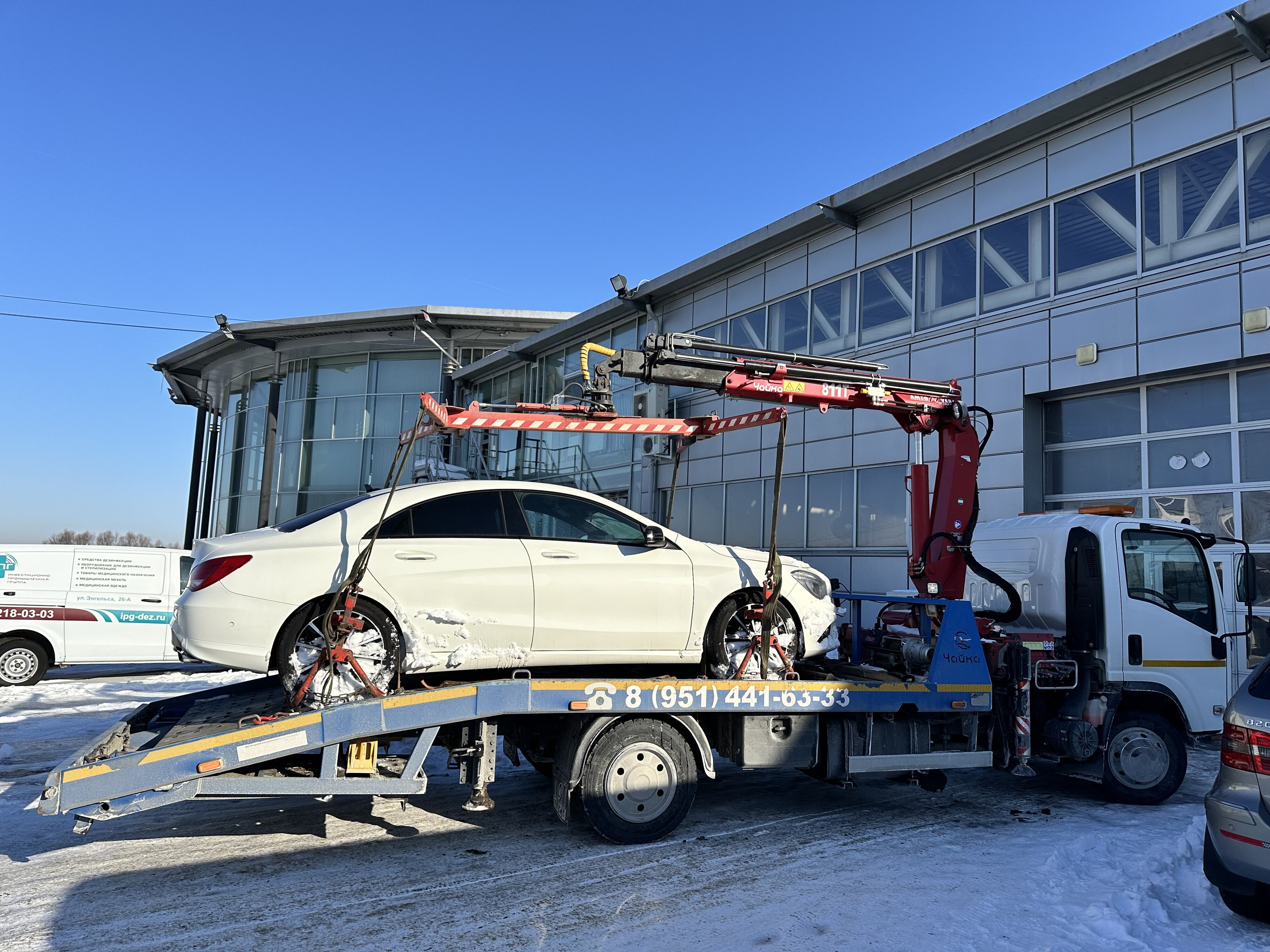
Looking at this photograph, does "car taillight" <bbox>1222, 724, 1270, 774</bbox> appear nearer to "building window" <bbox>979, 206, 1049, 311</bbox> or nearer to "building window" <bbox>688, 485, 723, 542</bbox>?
"building window" <bbox>979, 206, 1049, 311</bbox>

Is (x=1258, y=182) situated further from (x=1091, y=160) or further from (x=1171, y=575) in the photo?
(x=1171, y=575)

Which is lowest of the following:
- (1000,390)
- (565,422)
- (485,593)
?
(485,593)

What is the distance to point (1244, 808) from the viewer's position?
4090mm

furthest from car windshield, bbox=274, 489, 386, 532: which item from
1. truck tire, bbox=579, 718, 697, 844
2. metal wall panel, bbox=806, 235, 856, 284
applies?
metal wall panel, bbox=806, 235, 856, 284

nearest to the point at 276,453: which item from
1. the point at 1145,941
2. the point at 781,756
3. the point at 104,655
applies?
the point at 104,655

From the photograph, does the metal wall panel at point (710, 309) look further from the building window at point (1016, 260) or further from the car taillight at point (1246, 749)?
the car taillight at point (1246, 749)

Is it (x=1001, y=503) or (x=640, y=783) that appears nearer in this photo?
(x=640, y=783)

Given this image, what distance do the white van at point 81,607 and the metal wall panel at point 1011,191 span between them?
12.2 m

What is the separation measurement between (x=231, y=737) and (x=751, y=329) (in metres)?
13.3

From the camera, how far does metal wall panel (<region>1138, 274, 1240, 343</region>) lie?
966 cm

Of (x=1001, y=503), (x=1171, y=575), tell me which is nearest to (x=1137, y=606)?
(x=1171, y=575)

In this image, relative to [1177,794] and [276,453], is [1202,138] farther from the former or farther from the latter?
[276,453]

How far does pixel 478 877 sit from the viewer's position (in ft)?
16.0

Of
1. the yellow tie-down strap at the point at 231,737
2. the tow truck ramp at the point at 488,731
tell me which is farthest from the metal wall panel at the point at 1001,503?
the yellow tie-down strap at the point at 231,737
